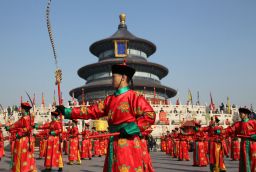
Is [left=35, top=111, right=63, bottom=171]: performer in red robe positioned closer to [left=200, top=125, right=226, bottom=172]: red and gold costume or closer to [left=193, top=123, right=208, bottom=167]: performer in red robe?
[left=200, top=125, right=226, bottom=172]: red and gold costume

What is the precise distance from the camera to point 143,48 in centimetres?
5781

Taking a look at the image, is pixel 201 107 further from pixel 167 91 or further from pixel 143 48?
pixel 143 48

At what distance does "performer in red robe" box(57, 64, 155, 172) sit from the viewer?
5355 mm

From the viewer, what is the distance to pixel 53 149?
12.9m

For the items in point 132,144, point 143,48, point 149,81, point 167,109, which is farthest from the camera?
point 143,48

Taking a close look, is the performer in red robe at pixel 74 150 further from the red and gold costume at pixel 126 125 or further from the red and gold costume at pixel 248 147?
the red and gold costume at pixel 126 125

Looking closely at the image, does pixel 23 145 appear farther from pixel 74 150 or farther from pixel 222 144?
pixel 74 150

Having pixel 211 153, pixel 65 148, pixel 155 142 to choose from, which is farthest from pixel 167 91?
pixel 211 153

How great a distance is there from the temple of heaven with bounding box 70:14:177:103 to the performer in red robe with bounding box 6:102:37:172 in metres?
38.5

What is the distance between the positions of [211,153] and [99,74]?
140 feet

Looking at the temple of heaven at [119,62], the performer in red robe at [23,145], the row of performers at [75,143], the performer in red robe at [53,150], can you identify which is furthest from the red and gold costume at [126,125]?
the temple of heaven at [119,62]

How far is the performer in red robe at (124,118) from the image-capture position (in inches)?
211

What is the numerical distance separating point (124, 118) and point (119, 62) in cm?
4455

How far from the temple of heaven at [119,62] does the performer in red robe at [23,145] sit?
38.5 m
